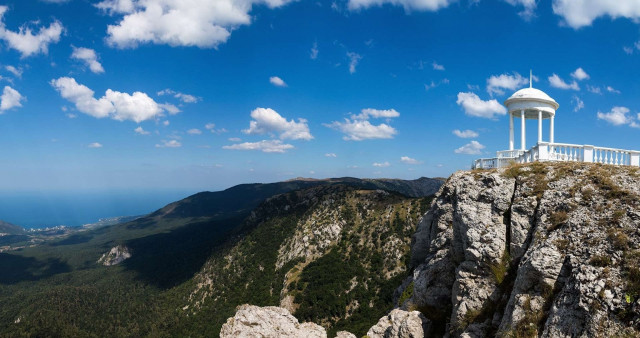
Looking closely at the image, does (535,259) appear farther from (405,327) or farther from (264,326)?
(264,326)

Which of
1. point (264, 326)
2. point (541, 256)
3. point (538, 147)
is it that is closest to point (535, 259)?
point (541, 256)

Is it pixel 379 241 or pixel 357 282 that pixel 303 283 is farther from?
Answer: pixel 379 241

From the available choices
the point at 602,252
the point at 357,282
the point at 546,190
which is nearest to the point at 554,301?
the point at 602,252

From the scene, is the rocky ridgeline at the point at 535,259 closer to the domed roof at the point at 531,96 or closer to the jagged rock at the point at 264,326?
the jagged rock at the point at 264,326

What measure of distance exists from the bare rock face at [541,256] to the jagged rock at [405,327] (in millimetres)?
719

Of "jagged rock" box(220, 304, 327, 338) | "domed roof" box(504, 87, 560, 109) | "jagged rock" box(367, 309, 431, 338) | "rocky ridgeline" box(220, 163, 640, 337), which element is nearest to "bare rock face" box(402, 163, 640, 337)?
"rocky ridgeline" box(220, 163, 640, 337)

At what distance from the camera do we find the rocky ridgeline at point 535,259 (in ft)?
29.1

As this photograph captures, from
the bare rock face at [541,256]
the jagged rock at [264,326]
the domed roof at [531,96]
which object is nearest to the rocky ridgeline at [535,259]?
the bare rock face at [541,256]

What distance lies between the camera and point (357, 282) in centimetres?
7625

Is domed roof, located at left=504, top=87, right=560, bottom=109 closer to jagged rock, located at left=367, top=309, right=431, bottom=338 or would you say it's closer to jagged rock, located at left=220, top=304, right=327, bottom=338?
jagged rock, located at left=367, top=309, right=431, bottom=338

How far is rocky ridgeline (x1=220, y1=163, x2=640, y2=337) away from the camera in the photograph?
29.1ft

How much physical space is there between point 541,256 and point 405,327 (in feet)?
29.2

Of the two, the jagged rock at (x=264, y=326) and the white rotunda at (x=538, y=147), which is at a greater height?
the white rotunda at (x=538, y=147)

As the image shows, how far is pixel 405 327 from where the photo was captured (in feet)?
56.6
